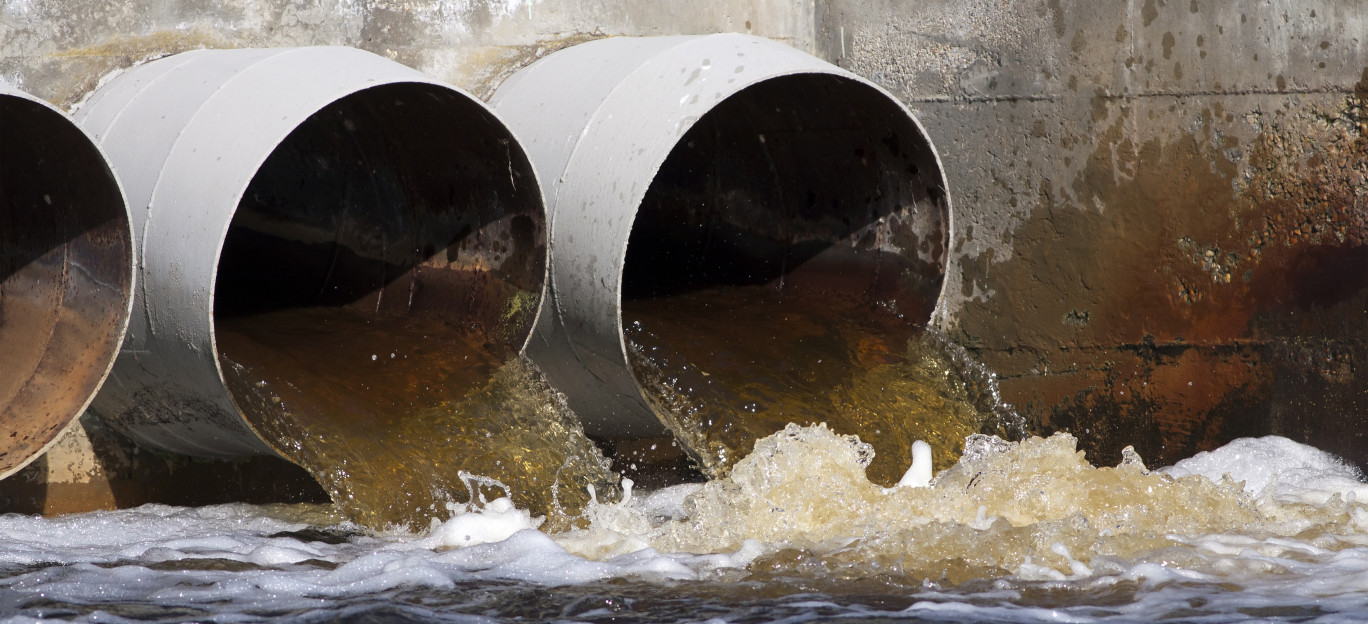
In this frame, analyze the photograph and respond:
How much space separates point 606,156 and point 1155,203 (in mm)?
2150

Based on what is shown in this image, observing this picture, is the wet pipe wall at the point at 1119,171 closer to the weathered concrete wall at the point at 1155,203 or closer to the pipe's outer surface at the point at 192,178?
the weathered concrete wall at the point at 1155,203

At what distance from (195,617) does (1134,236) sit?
12.1 feet

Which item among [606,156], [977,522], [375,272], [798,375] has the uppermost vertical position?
[606,156]

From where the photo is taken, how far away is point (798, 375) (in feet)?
16.9

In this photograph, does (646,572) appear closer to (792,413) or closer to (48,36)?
(792,413)

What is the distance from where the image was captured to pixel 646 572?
12.1ft

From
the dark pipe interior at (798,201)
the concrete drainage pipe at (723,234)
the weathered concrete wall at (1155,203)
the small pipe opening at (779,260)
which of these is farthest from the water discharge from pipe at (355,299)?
the weathered concrete wall at (1155,203)

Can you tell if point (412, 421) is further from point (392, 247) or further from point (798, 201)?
point (798, 201)

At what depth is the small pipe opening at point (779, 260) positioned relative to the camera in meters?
4.95

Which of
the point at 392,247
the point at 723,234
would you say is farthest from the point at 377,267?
the point at 723,234

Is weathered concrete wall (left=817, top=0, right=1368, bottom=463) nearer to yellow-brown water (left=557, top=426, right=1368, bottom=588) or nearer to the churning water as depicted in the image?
Result: the churning water

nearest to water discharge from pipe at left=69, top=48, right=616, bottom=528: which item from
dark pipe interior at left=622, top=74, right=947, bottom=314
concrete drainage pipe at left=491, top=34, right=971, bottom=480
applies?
concrete drainage pipe at left=491, top=34, right=971, bottom=480

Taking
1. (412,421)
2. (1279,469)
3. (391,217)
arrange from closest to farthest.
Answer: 1. (412,421)
2. (1279,469)
3. (391,217)

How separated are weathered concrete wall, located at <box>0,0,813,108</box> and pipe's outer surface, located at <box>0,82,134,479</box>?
27.4 inches
